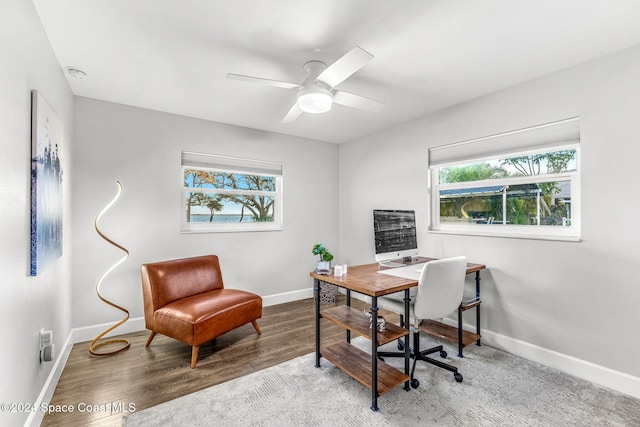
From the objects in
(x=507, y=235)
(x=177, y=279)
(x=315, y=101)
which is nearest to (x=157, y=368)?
(x=177, y=279)

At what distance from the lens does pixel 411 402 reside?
74.7 inches

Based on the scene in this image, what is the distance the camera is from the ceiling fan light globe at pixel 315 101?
6.62ft

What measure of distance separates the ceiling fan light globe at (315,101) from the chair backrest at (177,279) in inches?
79.5

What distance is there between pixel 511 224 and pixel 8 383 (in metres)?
3.59

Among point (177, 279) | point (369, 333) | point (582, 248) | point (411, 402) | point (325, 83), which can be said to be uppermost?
point (325, 83)

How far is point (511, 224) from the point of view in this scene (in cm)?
271

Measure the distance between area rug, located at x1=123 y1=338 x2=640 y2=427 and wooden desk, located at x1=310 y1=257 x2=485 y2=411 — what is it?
0.12 metres

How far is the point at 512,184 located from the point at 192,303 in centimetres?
317

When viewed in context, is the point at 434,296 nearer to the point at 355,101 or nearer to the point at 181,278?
the point at 355,101

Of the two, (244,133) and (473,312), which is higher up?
(244,133)

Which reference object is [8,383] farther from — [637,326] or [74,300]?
[637,326]


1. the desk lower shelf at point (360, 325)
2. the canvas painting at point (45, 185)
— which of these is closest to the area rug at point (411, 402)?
the desk lower shelf at point (360, 325)

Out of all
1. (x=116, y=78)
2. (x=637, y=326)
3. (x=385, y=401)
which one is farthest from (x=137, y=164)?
(x=637, y=326)

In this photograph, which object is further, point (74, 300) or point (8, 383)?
point (74, 300)
